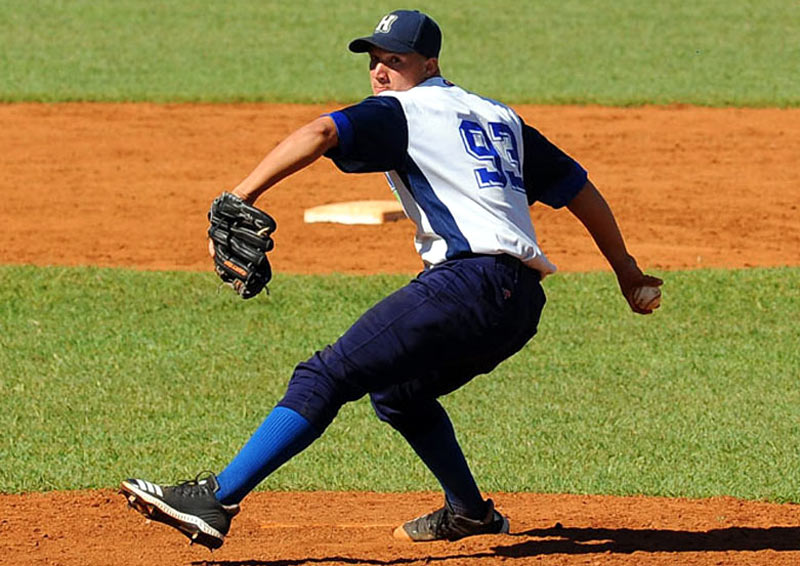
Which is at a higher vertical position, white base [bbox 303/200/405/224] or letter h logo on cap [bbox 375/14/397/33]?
letter h logo on cap [bbox 375/14/397/33]

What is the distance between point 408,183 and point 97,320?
5027mm

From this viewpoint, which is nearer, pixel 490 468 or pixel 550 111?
pixel 490 468

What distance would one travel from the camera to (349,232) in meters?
12.2

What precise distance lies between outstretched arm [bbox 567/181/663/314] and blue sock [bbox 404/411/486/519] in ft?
2.64

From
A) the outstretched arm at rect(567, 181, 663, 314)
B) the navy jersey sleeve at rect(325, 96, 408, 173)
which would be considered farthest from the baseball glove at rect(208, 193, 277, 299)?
the outstretched arm at rect(567, 181, 663, 314)

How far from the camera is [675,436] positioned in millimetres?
7172

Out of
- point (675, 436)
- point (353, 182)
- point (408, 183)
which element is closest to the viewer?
point (408, 183)

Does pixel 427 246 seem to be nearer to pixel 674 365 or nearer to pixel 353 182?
pixel 674 365

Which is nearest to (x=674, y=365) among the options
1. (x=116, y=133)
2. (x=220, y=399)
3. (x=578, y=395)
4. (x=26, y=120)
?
(x=578, y=395)

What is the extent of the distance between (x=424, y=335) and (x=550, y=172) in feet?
2.88

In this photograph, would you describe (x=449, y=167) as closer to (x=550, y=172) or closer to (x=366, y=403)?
(x=550, y=172)

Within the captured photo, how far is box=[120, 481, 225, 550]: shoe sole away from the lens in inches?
180

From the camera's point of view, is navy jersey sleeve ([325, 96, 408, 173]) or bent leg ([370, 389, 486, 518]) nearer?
navy jersey sleeve ([325, 96, 408, 173])

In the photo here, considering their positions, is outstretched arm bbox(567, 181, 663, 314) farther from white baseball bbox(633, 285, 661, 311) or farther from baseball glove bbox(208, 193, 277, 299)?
baseball glove bbox(208, 193, 277, 299)
